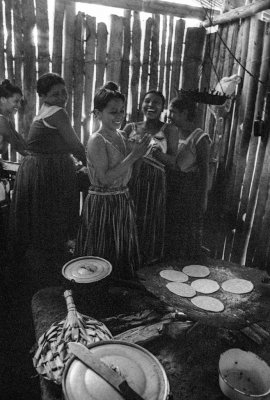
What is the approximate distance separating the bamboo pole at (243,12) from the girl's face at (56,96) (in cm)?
210

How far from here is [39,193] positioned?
4266 mm

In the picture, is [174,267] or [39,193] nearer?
[174,267]

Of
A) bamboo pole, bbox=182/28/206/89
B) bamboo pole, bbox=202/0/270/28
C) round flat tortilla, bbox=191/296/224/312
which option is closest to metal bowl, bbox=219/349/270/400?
round flat tortilla, bbox=191/296/224/312

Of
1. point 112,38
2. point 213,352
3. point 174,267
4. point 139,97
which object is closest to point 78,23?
point 112,38

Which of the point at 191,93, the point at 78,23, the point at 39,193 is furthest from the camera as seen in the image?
the point at 78,23

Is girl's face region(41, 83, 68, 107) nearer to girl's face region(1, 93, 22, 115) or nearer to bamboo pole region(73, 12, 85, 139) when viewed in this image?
girl's face region(1, 93, 22, 115)

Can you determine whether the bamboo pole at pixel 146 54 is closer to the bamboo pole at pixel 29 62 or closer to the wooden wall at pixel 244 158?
the wooden wall at pixel 244 158

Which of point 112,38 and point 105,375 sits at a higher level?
point 112,38

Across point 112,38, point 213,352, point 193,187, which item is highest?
point 112,38

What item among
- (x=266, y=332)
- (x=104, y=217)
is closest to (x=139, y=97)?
(x=104, y=217)

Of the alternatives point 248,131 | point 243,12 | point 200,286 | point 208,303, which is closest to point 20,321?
point 200,286

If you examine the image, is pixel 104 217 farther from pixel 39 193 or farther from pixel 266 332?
pixel 266 332

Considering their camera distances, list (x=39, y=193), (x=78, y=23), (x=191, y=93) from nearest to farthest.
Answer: (x=191, y=93) < (x=39, y=193) < (x=78, y=23)

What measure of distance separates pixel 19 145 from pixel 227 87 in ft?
9.92
